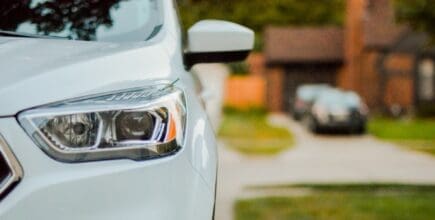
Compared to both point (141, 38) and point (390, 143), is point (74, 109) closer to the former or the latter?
point (141, 38)

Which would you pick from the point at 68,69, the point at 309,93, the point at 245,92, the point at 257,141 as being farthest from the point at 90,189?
the point at 245,92

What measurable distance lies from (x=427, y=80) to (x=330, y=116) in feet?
43.7

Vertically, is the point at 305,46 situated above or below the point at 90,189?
below

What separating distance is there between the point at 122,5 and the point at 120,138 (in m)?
1.23

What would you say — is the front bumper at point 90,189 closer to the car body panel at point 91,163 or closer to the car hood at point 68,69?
the car body panel at point 91,163

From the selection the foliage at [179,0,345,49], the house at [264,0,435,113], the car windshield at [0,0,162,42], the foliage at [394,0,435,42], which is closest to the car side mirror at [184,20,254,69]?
the car windshield at [0,0,162,42]

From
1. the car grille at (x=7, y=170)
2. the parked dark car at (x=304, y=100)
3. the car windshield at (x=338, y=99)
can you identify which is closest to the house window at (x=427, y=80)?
the parked dark car at (x=304, y=100)

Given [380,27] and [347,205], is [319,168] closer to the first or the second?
[347,205]

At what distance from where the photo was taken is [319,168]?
11.6m

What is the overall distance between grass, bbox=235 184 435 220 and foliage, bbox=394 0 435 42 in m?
7.86

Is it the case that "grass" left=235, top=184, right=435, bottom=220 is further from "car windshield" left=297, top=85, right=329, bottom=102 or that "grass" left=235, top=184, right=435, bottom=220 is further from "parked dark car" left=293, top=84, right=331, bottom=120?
"car windshield" left=297, top=85, right=329, bottom=102

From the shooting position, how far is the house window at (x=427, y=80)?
3453cm

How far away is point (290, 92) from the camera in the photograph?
40.6 m

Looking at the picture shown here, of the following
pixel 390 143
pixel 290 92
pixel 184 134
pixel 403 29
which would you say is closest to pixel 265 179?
pixel 184 134
